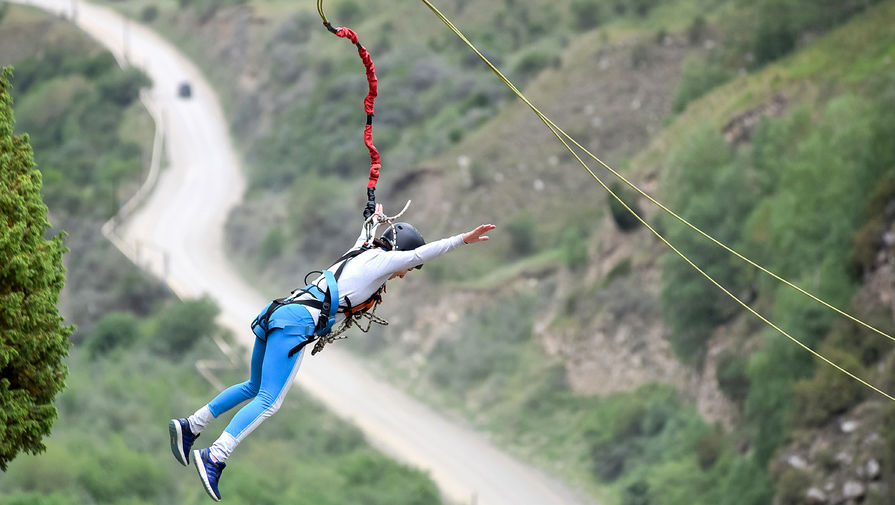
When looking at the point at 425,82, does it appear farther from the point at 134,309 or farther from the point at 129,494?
the point at 129,494

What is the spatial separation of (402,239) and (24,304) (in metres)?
4.83

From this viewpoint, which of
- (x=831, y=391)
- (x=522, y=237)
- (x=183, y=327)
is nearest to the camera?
(x=831, y=391)

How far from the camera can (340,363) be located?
64.0 metres

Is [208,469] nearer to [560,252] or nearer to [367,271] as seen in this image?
[367,271]

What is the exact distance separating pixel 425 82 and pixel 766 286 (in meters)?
47.4

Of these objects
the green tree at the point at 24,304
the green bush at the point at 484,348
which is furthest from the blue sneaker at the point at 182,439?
the green bush at the point at 484,348

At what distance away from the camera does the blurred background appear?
141 ft

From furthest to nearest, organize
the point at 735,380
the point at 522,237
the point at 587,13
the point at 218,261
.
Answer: the point at 587,13
the point at 218,261
the point at 522,237
the point at 735,380

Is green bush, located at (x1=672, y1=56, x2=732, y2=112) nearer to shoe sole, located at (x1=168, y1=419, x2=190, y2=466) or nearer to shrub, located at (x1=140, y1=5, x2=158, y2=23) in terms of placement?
shoe sole, located at (x1=168, y1=419, x2=190, y2=466)

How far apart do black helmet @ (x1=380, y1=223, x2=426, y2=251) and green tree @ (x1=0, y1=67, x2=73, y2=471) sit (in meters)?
4.23

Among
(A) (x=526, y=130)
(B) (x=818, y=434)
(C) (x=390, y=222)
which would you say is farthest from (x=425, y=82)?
(C) (x=390, y=222)

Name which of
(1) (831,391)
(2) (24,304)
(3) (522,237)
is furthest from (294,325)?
(3) (522,237)

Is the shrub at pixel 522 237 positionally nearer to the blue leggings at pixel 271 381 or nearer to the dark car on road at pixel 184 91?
the dark car on road at pixel 184 91

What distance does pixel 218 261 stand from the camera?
78.6 m
